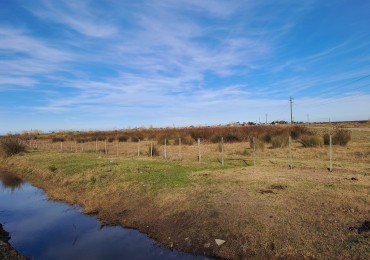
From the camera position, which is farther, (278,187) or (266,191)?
(278,187)

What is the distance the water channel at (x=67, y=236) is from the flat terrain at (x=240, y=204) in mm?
531

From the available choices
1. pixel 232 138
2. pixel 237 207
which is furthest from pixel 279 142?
pixel 237 207

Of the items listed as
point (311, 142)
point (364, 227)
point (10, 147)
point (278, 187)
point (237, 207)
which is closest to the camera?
point (364, 227)

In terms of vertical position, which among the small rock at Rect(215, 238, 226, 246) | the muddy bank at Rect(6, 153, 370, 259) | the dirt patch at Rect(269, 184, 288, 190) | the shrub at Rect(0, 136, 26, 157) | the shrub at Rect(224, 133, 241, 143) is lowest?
the small rock at Rect(215, 238, 226, 246)

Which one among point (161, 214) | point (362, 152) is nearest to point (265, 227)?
point (161, 214)

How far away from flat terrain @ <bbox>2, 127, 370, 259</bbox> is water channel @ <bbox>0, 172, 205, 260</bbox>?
53 cm

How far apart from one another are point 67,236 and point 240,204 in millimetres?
6021

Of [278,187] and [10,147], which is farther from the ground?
[10,147]

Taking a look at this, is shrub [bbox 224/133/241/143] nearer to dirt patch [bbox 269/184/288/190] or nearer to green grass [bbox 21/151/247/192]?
green grass [bbox 21/151/247/192]

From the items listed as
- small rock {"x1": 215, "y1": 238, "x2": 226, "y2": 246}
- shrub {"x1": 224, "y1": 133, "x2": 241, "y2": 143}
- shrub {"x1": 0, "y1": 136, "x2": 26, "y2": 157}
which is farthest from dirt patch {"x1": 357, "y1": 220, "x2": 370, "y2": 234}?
shrub {"x1": 0, "y1": 136, "x2": 26, "y2": 157}

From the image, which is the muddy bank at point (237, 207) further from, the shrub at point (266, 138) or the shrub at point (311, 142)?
the shrub at point (266, 138)

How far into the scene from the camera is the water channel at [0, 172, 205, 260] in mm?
9938

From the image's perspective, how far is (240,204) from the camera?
37.4ft

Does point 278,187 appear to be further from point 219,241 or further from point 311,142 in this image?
point 311,142
